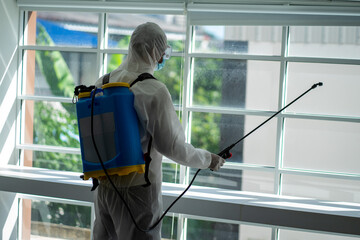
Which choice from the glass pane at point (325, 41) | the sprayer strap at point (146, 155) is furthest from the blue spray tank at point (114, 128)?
the glass pane at point (325, 41)

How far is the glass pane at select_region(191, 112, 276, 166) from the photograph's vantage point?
3.76 m

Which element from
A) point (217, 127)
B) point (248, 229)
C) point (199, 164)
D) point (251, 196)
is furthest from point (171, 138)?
point (248, 229)

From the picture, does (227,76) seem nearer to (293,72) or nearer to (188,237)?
(293,72)

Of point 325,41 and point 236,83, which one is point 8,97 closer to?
point 236,83

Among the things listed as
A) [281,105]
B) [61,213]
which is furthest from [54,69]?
[281,105]

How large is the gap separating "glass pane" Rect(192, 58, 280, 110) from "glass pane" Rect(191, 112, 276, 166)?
117mm

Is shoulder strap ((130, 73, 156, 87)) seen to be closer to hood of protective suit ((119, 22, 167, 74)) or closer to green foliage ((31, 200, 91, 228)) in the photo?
hood of protective suit ((119, 22, 167, 74))

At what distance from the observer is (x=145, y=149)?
209 centimetres

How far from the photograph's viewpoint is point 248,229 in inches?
156

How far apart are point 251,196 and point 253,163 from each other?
407mm

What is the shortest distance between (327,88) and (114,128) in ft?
7.21

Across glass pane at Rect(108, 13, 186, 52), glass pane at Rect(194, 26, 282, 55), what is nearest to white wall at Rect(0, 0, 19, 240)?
glass pane at Rect(108, 13, 186, 52)

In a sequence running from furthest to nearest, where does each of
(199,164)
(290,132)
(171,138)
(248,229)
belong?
(248,229)
(290,132)
(199,164)
(171,138)

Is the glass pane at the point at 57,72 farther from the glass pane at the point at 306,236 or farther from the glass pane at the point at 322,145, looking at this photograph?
the glass pane at the point at 306,236
